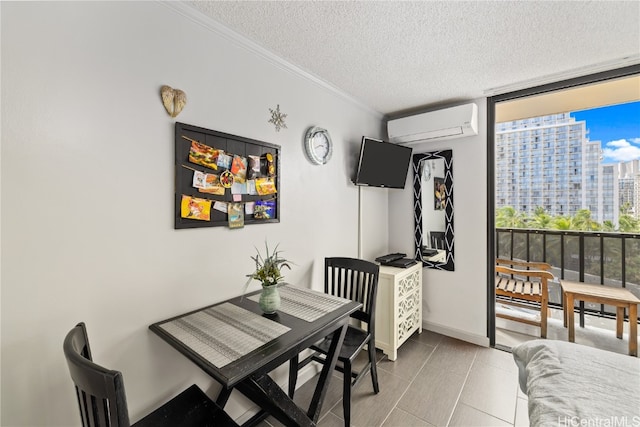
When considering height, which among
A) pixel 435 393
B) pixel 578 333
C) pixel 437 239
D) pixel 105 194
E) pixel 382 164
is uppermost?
pixel 382 164

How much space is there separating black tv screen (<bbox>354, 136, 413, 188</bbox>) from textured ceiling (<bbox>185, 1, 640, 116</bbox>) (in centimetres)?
57

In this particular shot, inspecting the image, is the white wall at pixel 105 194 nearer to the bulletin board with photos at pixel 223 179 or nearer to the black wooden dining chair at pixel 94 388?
the bulletin board with photos at pixel 223 179

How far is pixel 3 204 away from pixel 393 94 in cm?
274

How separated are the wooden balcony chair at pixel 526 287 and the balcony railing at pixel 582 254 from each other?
20 cm

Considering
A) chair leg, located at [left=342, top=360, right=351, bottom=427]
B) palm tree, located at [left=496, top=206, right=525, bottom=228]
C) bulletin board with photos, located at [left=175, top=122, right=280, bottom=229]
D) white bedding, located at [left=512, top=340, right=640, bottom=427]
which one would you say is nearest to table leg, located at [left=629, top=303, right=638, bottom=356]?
palm tree, located at [left=496, top=206, right=525, bottom=228]

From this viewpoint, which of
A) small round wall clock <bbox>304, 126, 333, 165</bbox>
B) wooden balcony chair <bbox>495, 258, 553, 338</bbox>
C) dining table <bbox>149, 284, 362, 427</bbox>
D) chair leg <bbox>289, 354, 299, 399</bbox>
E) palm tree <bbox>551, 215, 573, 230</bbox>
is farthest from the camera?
palm tree <bbox>551, 215, 573, 230</bbox>

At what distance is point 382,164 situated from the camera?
2.84 metres

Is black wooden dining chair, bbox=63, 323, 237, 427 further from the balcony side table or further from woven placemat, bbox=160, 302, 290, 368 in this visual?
the balcony side table

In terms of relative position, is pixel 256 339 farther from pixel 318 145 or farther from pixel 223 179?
pixel 318 145

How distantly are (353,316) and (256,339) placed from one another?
110 cm

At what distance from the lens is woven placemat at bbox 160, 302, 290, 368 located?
3.78 ft

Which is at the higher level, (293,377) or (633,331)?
(633,331)

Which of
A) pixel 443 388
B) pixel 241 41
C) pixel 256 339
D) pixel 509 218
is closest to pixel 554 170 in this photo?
pixel 509 218

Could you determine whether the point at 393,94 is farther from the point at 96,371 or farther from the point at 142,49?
the point at 96,371
